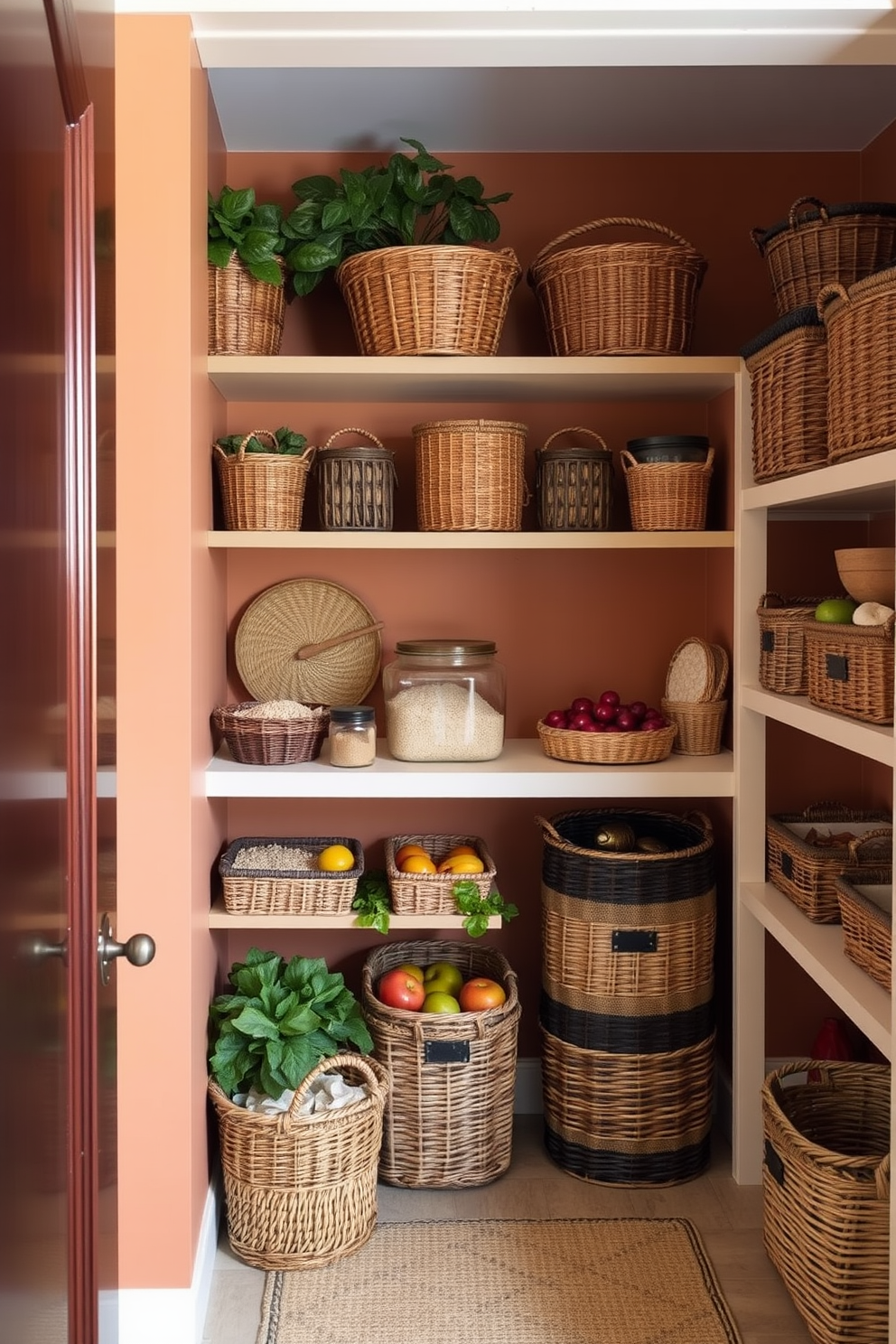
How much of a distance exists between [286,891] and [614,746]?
78cm

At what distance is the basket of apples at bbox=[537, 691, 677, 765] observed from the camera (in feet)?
9.04

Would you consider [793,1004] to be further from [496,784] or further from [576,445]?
[576,445]

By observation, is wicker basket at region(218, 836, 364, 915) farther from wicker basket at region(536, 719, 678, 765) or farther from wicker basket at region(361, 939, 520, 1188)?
wicker basket at region(536, 719, 678, 765)

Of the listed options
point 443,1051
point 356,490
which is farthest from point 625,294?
point 443,1051

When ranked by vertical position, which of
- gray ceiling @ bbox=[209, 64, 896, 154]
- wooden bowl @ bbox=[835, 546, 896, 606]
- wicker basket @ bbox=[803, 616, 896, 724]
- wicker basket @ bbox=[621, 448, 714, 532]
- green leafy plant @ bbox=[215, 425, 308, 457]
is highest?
gray ceiling @ bbox=[209, 64, 896, 154]

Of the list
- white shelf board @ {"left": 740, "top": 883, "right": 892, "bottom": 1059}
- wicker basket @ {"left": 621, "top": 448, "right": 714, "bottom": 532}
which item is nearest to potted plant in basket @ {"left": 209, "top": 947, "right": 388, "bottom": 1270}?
white shelf board @ {"left": 740, "top": 883, "right": 892, "bottom": 1059}

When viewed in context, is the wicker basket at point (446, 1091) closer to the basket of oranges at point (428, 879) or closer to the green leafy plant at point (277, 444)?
the basket of oranges at point (428, 879)

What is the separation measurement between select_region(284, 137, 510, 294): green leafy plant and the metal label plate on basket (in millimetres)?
1688

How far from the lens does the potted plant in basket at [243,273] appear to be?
2602 millimetres

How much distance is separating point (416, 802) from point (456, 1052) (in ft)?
2.23

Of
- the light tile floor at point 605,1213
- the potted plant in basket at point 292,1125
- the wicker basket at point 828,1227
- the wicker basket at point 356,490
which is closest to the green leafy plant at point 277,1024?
the potted plant in basket at point 292,1125

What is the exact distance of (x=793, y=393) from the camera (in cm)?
240

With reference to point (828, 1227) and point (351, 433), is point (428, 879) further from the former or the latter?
point (351, 433)

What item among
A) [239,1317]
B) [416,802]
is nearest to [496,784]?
[416,802]
